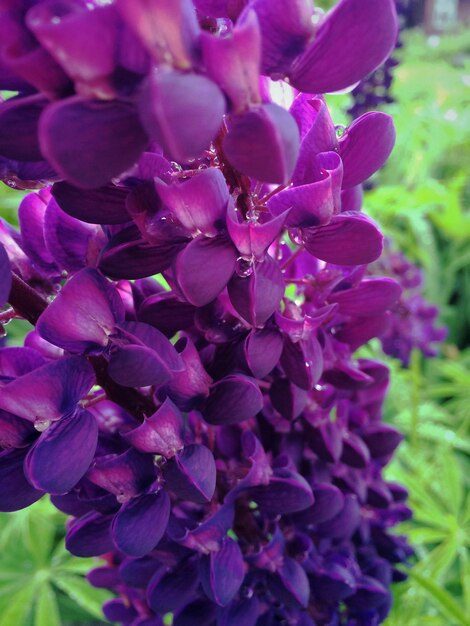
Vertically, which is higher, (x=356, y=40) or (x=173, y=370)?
(x=356, y=40)

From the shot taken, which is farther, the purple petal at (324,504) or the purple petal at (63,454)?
the purple petal at (324,504)

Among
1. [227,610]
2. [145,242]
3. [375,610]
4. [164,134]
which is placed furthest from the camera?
[375,610]

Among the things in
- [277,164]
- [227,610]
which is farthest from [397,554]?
[277,164]

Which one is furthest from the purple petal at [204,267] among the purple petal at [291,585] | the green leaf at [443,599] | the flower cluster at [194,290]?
the green leaf at [443,599]

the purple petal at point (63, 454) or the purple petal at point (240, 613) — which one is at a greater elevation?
the purple petal at point (63, 454)

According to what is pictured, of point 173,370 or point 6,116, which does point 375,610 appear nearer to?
point 173,370

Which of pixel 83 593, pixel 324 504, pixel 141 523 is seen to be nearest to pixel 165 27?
pixel 141 523

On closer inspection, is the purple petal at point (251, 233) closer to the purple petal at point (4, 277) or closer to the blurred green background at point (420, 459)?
the purple petal at point (4, 277)

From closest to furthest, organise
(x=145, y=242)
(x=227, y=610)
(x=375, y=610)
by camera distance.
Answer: (x=145, y=242), (x=227, y=610), (x=375, y=610)
